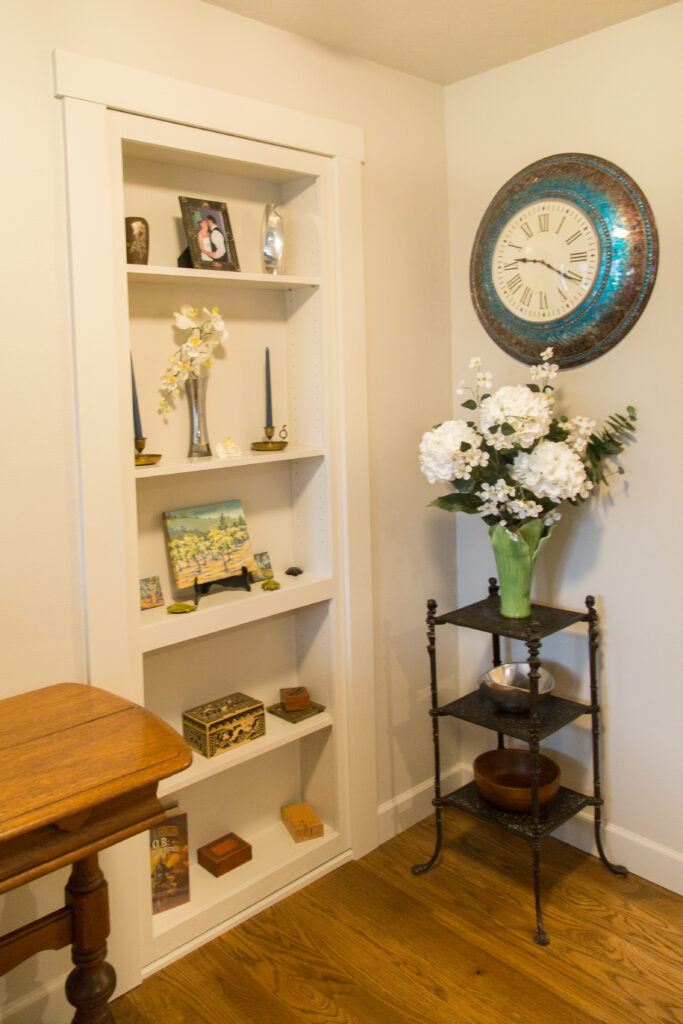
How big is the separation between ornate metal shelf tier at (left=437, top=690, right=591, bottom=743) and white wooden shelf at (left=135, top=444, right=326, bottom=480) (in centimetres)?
88

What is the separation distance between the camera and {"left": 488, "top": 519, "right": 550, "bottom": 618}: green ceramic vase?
230 centimetres

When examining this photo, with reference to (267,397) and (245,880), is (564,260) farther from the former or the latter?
(245,880)

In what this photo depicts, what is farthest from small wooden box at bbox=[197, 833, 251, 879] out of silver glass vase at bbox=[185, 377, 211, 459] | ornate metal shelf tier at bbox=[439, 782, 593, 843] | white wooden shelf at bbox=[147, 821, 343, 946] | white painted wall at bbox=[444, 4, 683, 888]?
silver glass vase at bbox=[185, 377, 211, 459]

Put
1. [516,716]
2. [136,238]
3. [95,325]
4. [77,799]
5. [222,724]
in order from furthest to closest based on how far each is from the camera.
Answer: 1. [516,716]
2. [222,724]
3. [136,238]
4. [95,325]
5. [77,799]

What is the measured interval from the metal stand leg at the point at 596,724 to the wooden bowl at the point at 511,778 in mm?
120

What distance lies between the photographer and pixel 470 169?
8.77 feet

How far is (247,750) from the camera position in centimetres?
230

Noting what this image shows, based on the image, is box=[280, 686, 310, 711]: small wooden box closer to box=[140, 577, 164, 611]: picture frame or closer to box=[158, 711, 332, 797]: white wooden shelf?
box=[158, 711, 332, 797]: white wooden shelf

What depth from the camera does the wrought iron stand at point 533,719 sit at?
2.21 m

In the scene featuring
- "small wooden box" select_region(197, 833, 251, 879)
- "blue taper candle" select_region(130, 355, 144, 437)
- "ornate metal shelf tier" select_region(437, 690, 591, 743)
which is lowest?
"small wooden box" select_region(197, 833, 251, 879)

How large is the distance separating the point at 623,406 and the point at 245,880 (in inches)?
68.6

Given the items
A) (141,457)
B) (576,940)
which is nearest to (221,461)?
(141,457)

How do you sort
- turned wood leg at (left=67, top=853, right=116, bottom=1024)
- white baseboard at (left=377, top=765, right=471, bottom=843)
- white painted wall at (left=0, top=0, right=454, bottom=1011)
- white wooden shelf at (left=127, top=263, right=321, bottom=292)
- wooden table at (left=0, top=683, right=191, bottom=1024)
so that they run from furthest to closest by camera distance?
white baseboard at (left=377, top=765, right=471, bottom=843)
white wooden shelf at (left=127, top=263, right=321, bottom=292)
white painted wall at (left=0, top=0, right=454, bottom=1011)
turned wood leg at (left=67, top=853, right=116, bottom=1024)
wooden table at (left=0, top=683, right=191, bottom=1024)

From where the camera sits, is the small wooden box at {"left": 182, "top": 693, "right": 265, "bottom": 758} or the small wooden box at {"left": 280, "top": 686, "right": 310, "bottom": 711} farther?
the small wooden box at {"left": 280, "top": 686, "right": 310, "bottom": 711}
